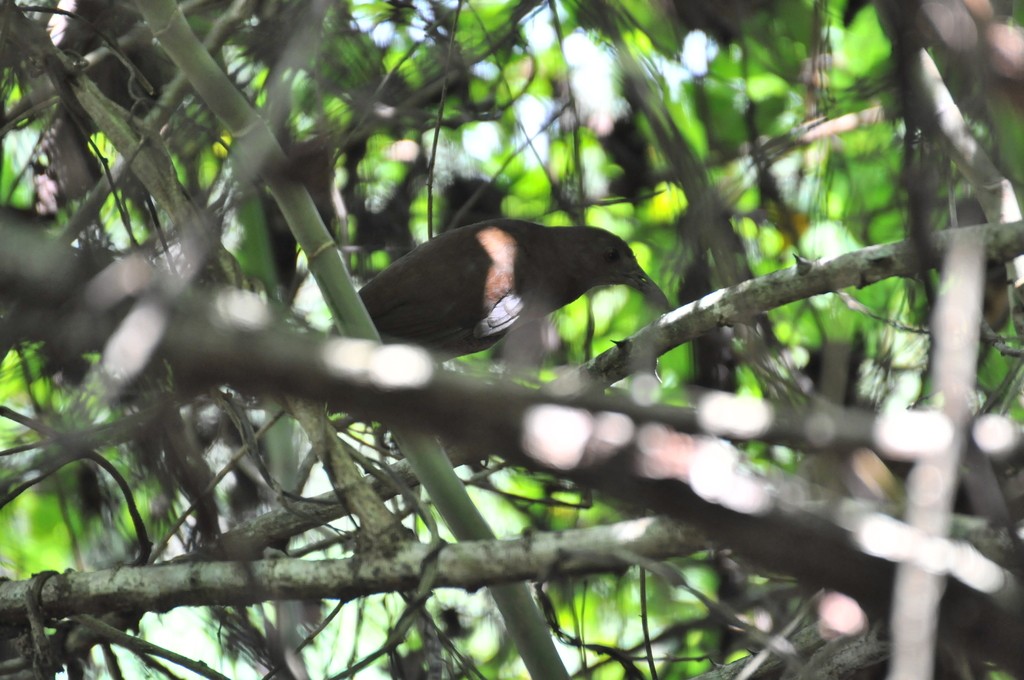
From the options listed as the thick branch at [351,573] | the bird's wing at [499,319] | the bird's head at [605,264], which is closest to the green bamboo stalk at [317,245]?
the thick branch at [351,573]

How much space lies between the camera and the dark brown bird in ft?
14.8

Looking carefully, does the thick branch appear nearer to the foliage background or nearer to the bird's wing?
the foliage background

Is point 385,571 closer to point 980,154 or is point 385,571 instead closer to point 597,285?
point 980,154

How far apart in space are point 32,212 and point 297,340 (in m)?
3.20

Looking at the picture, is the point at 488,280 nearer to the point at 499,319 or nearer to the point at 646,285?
the point at 499,319

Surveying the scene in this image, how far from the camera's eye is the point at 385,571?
2.05 metres

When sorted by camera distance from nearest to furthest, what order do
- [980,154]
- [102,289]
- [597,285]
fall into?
[102,289], [980,154], [597,285]

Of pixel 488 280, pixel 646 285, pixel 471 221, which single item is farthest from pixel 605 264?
pixel 471 221

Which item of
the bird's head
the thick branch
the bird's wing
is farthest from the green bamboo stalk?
the bird's head

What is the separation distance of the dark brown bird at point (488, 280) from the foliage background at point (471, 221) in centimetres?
24

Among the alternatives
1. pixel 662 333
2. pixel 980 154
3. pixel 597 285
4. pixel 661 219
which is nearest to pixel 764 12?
pixel 980 154

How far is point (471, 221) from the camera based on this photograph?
17.6ft

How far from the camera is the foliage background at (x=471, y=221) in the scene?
156 cm

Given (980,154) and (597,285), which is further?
(597,285)
